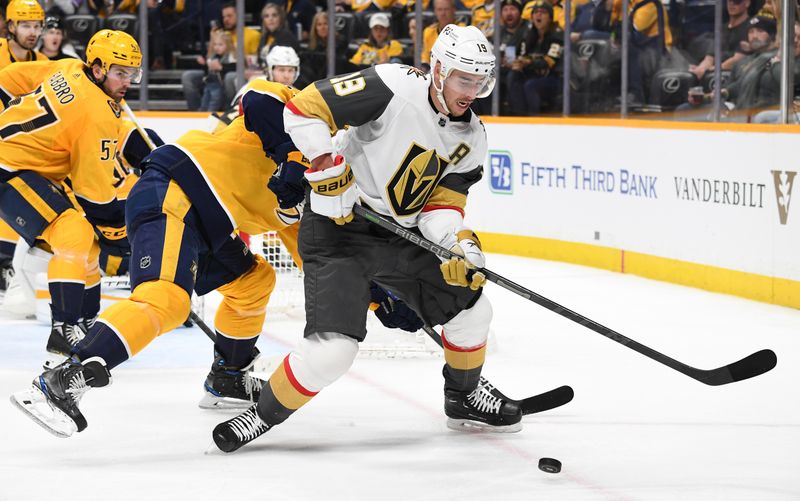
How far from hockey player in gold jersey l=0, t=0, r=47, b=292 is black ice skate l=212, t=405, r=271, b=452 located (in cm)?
281

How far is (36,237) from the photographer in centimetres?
455

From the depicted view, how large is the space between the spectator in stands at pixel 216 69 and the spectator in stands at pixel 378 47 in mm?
819

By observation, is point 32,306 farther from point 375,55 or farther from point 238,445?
point 375,55

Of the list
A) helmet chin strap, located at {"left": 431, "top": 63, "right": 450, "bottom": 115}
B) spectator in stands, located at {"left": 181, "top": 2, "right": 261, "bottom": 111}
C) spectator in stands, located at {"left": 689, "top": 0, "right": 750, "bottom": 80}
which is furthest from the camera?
spectator in stands, located at {"left": 181, "top": 2, "right": 261, "bottom": 111}

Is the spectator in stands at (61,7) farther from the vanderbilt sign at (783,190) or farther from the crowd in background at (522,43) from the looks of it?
the vanderbilt sign at (783,190)

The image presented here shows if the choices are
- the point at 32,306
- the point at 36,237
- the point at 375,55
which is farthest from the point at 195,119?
the point at 36,237

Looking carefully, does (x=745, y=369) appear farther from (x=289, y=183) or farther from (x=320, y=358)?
(x=289, y=183)

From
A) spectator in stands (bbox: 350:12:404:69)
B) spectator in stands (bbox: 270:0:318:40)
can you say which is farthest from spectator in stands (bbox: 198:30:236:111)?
spectator in stands (bbox: 350:12:404:69)

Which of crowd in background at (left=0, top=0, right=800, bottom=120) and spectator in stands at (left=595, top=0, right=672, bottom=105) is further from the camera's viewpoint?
spectator in stands at (left=595, top=0, right=672, bottom=105)

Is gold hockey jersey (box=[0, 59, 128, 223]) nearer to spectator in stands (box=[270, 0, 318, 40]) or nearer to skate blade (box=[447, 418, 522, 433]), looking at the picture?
skate blade (box=[447, 418, 522, 433])

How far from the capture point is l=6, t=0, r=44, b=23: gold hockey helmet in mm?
5633

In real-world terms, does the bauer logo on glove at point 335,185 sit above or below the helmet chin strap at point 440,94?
below

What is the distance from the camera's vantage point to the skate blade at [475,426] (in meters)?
3.38

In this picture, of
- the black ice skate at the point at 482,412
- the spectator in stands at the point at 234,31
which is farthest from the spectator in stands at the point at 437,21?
the black ice skate at the point at 482,412
